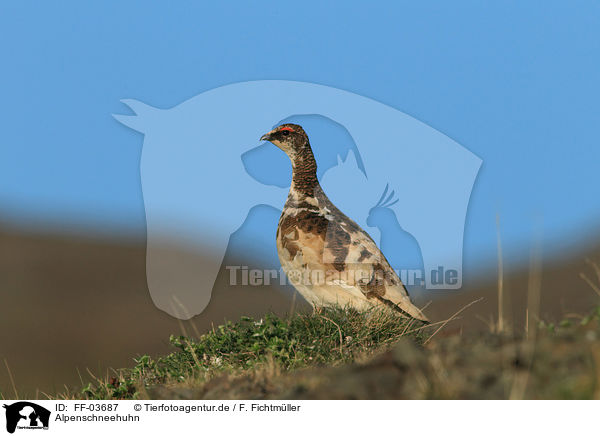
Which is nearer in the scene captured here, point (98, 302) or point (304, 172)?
point (304, 172)

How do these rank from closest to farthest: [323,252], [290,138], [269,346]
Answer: [269,346]
[323,252]
[290,138]

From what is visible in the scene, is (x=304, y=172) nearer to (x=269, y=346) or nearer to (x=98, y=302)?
(x=269, y=346)

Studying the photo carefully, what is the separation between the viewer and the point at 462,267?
9.16 m

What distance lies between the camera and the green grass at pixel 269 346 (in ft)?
25.3

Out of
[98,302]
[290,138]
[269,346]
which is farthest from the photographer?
[98,302]

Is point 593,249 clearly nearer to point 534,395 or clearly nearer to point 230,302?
point 230,302
